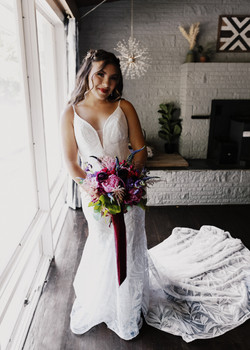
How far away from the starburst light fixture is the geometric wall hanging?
107 centimetres

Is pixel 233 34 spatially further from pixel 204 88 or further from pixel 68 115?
pixel 68 115

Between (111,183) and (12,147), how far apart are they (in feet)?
6.07

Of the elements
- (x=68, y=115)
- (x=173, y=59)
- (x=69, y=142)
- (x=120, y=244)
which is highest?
(x=173, y=59)

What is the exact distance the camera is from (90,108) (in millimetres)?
1830

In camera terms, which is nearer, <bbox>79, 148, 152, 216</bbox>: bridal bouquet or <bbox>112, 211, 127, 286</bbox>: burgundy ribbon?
<bbox>79, 148, 152, 216</bbox>: bridal bouquet

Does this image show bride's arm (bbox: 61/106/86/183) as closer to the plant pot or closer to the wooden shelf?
the wooden shelf

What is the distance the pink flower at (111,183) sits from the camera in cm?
148

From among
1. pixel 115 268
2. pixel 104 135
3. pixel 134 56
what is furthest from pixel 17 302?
pixel 134 56

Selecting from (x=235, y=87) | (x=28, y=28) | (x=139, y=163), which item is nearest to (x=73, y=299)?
(x=139, y=163)

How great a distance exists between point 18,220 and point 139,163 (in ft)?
4.98

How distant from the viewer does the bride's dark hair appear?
1680 mm

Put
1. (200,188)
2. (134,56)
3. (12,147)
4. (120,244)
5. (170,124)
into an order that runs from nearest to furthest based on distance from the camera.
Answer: (120,244) → (12,147) → (200,188) → (134,56) → (170,124)

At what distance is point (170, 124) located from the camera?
4.43m

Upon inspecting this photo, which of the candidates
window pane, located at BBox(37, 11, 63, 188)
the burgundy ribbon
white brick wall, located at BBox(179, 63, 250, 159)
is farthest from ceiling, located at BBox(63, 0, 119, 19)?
the burgundy ribbon
